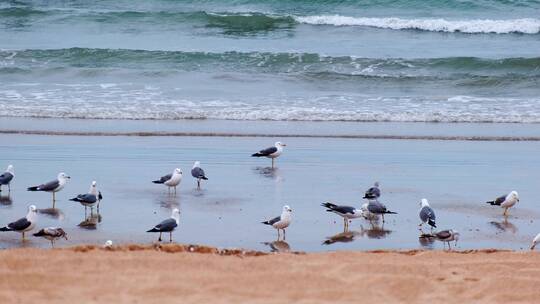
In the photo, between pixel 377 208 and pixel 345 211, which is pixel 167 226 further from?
pixel 377 208

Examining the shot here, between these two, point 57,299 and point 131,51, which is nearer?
point 57,299

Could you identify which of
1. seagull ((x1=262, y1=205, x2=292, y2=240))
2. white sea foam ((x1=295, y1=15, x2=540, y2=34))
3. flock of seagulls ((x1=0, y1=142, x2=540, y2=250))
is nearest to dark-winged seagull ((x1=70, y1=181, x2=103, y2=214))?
flock of seagulls ((x1=0, y1=142, x2=540, y2=250))

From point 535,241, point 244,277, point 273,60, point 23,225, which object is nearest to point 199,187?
point 23,225

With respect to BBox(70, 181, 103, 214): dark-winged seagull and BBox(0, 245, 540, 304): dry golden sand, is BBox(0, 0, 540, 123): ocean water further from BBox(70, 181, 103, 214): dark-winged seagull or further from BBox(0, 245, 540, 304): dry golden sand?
BBox(0, 245, 540, 304): dry golden sand

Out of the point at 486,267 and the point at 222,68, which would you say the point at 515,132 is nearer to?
the point at 486,267

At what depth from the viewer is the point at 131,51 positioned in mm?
28844

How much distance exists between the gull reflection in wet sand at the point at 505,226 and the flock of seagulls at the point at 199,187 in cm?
31

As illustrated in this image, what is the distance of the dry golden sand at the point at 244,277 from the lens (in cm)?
775

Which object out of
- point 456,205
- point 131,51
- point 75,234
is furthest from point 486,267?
point 131,51

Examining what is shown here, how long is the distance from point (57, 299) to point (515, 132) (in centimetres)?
1206

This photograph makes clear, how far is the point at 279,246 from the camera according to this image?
10516mm

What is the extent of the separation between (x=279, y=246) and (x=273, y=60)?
703 inches

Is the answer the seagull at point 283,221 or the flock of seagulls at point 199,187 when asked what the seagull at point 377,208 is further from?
the seagull at point 283,221

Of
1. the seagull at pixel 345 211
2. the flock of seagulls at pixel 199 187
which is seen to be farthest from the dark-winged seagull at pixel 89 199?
the seagull at pixel 345 211
